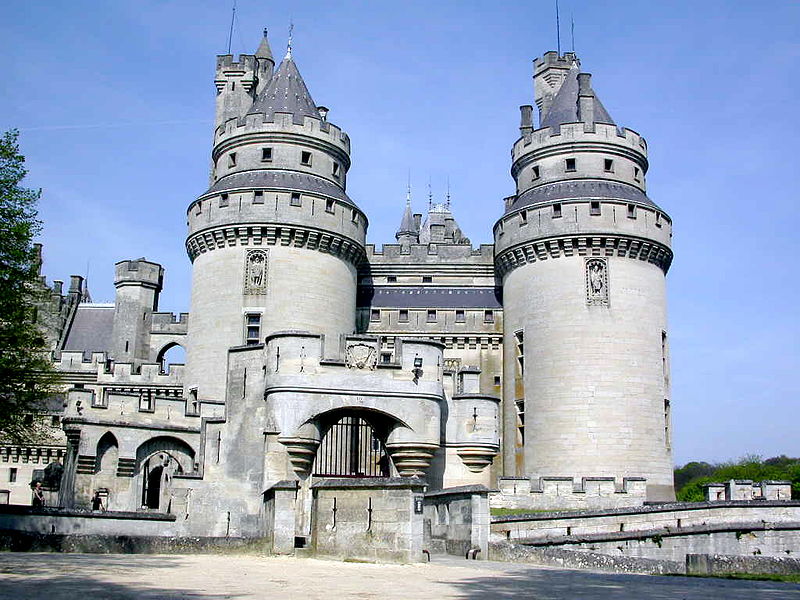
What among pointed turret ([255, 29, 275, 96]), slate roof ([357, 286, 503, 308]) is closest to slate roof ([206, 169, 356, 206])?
slate roof ([357, 286, 503, 308])

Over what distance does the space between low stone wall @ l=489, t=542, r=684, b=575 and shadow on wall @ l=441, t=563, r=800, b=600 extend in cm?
196

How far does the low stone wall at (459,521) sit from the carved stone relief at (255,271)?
1728 centimetres

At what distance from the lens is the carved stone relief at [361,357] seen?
26.5m

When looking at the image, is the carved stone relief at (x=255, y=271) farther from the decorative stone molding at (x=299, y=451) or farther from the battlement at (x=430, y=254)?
the decorative stone molding at (x=299, y=451)

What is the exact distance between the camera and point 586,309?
37344 mm

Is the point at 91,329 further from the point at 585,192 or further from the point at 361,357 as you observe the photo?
the point at 585,192

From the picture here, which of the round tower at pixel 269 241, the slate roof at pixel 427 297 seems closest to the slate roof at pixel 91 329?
the round tower at pixel 269 241

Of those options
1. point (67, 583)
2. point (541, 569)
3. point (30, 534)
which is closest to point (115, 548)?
point (30, 534)

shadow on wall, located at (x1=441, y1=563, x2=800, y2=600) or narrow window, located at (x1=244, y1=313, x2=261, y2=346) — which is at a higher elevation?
narrow window, located at (x1=244, y1=313, x2=261, y2=346)

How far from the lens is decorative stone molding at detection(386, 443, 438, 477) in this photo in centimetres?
2673

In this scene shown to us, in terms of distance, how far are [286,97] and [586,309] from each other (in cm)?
1651

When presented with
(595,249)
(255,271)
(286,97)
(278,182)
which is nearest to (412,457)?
(255,271)

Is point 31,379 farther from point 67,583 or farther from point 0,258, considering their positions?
point 67,583

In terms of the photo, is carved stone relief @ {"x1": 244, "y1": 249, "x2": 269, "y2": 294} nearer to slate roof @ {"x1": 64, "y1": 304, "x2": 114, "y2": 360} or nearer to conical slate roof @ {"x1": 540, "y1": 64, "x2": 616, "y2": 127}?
slate roof @ {"x1": 64, "y1": 304, "x2": 114, "y2": 360}
